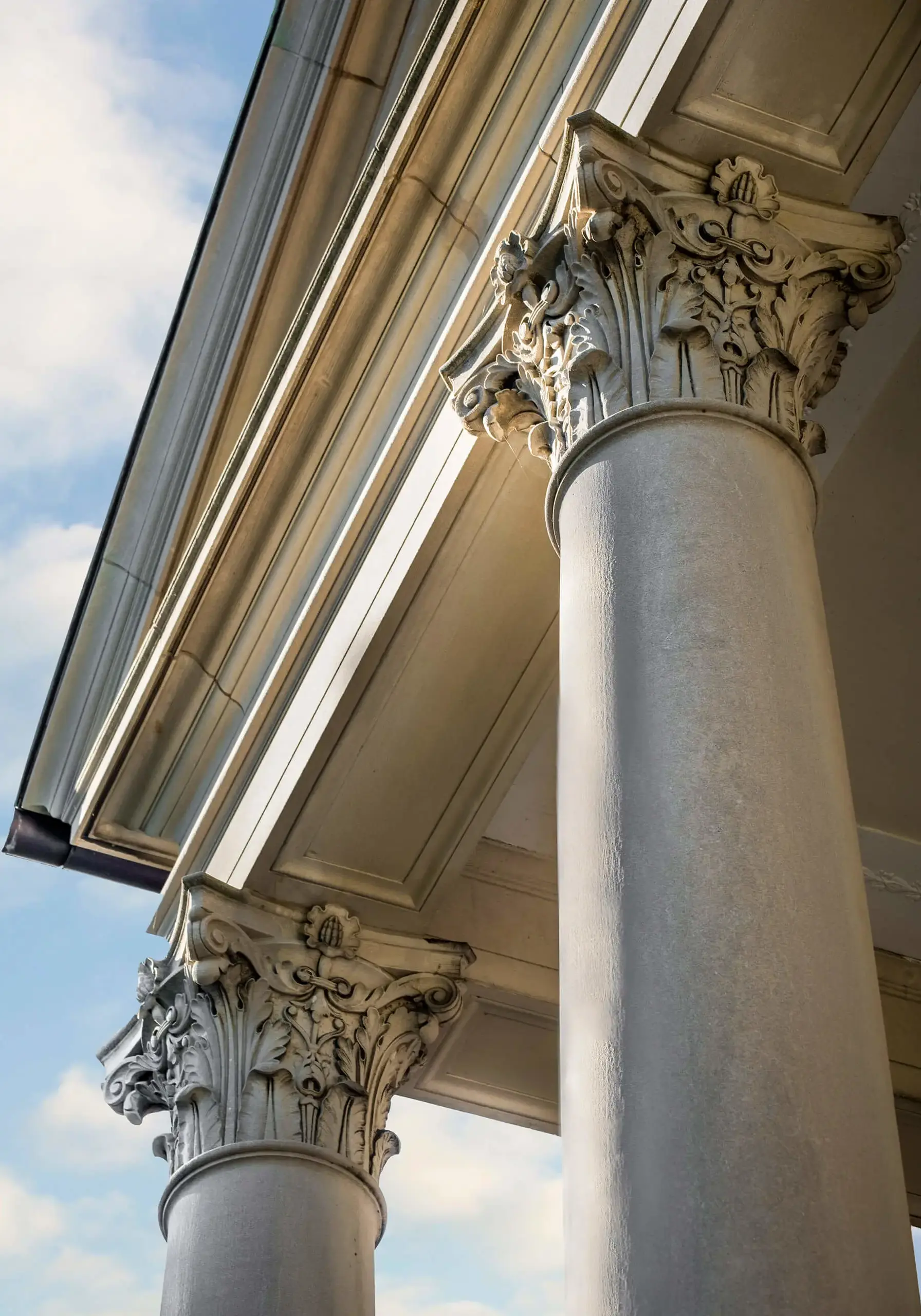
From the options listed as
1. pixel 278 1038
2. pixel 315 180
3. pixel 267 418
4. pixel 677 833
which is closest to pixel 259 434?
pixel 267 418

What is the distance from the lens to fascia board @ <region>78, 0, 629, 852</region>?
1149cm

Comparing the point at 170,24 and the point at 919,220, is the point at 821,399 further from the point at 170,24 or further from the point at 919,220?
the point at 170,24

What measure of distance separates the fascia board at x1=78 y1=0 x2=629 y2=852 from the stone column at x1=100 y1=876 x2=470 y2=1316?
2.60 m

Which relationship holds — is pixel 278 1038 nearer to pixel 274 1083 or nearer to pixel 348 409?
pixel 274 1083

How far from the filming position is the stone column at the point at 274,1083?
11.5m

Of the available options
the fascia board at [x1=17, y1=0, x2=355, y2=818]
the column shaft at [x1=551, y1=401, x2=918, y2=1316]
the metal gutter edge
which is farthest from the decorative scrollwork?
the column shaft at [x1=551, y1=401, x2=918, y2=1316]

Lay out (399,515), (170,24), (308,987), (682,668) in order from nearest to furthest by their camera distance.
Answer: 1. (682,668)
2. (399,515)
3. (308,987)
4. (170,24)

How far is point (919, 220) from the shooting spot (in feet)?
33.5

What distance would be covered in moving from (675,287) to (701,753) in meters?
3.20

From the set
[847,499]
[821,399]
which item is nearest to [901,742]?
[847,499]

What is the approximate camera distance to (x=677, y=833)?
6.63 metres

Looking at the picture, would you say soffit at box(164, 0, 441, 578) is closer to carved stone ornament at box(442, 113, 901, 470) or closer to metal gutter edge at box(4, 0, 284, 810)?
metal gutter edge at box(4, 0, 284, 810)

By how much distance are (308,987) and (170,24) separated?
548 inches

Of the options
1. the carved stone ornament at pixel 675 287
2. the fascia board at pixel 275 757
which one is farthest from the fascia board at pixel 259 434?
the carved stone ornament at pixel 675 287
